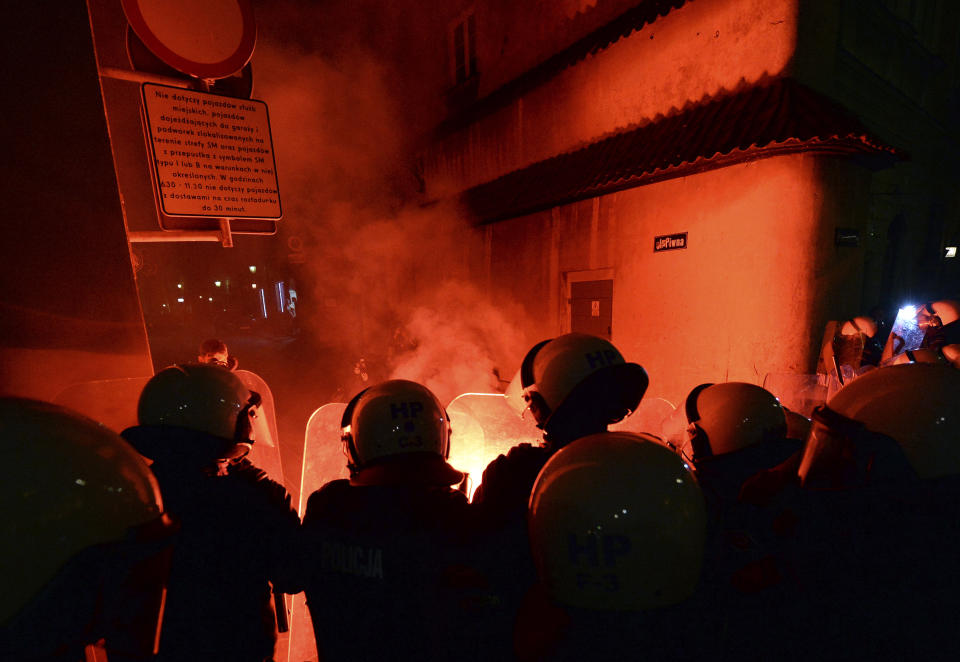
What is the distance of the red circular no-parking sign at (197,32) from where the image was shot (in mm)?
2434

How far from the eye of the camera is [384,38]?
1026 centimetres

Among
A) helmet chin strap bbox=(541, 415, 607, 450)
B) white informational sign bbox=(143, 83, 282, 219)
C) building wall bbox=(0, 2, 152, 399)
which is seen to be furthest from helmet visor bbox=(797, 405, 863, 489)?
building wall bbox=(0, 2, 152, 399)

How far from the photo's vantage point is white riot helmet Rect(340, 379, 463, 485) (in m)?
2.15

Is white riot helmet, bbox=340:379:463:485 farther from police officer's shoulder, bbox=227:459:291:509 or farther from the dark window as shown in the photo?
the dark window

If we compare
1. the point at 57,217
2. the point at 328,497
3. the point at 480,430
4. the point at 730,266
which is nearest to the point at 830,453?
the point at 328,497

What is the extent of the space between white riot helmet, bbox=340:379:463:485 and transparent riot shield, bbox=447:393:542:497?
3.99 feet

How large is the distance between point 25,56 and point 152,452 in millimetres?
2540

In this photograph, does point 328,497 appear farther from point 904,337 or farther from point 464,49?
point 464,49

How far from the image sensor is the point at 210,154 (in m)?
2.73

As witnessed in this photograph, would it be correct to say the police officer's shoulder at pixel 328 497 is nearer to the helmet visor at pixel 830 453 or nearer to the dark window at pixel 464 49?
the helmet visor at pixel 830 453

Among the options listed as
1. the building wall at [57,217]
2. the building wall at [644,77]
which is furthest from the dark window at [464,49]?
the building wall at [57,217]

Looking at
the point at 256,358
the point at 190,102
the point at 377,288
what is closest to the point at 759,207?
the point at 190,102

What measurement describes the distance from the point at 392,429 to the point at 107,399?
7.10ft

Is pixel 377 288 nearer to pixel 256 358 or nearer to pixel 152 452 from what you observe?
pixel 256 358
